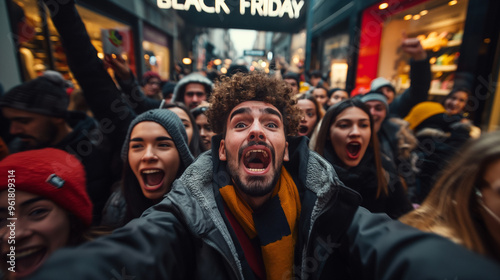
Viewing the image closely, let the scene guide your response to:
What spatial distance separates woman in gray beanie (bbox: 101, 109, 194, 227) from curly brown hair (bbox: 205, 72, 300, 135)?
37 centimetres

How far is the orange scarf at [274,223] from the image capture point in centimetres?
123

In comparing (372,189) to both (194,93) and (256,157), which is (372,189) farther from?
(194,93)

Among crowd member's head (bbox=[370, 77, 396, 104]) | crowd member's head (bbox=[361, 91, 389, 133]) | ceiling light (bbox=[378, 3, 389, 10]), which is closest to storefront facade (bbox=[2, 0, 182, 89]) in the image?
crowd member's head (bbox=[361, 91, 389, 133])

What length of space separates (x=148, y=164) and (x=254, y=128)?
0.87 metres

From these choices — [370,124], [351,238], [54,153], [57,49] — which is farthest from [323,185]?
[57,49]

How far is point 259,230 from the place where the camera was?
1.28 meters

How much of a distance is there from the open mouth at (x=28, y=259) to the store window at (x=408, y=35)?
6.29 m

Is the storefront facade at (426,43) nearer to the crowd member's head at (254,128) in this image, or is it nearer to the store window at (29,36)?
the crowd member's head at (254,128)

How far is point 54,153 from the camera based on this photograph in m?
1.35

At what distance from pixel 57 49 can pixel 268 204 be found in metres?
7.15

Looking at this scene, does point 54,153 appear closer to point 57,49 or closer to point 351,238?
point 351,238

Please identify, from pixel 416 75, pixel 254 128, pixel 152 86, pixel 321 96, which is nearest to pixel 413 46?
pixel 416 75

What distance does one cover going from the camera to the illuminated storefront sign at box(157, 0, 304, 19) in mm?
3291

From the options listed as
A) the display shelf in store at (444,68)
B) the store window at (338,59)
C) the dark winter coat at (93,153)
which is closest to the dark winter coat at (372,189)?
the dark winter coat at (93,153)
